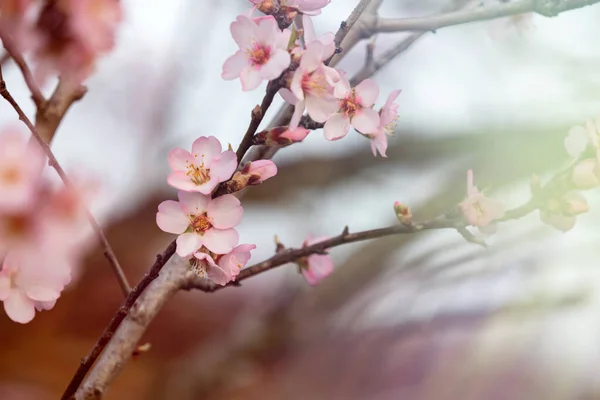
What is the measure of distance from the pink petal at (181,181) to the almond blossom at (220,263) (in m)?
0.03

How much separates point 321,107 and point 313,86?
0.01 metres

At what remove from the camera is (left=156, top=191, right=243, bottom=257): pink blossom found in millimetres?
209

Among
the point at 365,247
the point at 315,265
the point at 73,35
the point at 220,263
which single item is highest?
the point at 73,35

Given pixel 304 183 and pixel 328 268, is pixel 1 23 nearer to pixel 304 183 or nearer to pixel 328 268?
pixel 328 268

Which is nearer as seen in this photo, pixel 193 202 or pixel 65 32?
pixel 193 202

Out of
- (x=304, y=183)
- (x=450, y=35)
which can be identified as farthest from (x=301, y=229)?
(x=450, y=35)

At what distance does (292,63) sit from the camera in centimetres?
21

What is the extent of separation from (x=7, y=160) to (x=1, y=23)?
0.09m

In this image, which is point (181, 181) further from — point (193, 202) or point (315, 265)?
point (315, 265)

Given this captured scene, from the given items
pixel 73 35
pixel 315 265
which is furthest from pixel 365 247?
pixel 73 35

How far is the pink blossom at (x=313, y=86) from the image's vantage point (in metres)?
0.20

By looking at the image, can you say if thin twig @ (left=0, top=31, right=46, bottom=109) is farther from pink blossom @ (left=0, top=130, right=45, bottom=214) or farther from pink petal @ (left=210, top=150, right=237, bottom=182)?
pink petal @ (left=210, top=150, right=237, bottom=182)

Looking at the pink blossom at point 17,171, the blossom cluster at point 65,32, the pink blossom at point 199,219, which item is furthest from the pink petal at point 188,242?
the blossom cluster at point 65,32

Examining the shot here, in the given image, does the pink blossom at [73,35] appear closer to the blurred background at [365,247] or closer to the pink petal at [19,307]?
the pink petal at [19,307]
